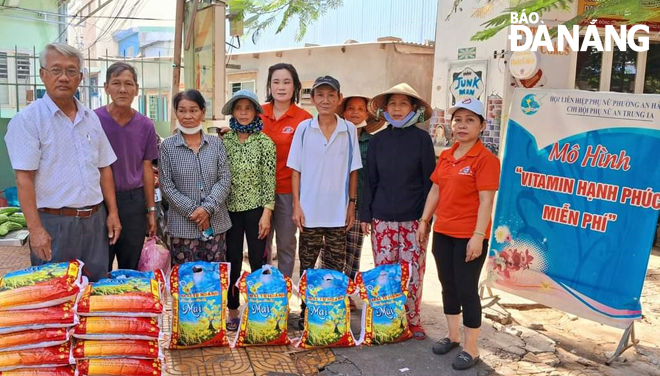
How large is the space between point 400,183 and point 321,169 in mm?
569

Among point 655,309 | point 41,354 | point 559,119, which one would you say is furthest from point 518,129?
point 41,354

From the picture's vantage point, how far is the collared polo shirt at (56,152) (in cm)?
285

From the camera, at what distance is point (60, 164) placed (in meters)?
2.95

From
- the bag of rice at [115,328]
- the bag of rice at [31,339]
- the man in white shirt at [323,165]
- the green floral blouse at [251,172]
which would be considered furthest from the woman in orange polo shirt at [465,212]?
the bag of rice at [31,339]

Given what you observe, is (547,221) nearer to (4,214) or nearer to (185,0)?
(4,214)

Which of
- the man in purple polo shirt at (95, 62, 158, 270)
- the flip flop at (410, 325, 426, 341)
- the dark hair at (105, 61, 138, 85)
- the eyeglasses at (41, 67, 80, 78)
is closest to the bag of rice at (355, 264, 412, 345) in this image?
the flip flop at (410, 325, 426, 341)

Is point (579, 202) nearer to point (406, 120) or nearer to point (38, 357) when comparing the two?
point (406, 120)

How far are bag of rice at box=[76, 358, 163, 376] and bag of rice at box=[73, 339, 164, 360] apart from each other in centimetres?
3

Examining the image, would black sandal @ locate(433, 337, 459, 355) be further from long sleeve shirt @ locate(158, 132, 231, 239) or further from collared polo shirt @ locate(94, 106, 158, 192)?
collared polo shirt @ locate(94, 106, 158, 192)

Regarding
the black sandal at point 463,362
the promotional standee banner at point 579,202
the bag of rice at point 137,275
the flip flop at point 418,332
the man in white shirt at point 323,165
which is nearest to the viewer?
the bag of rice at point 137,275

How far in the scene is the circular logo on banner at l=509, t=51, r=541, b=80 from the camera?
5821mm

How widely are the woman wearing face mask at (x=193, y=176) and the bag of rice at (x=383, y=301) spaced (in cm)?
110

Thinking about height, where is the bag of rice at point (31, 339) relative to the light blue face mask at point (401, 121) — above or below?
below

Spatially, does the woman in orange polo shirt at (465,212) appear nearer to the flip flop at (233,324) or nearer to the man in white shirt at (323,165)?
the man in white shirt at (323,165)
